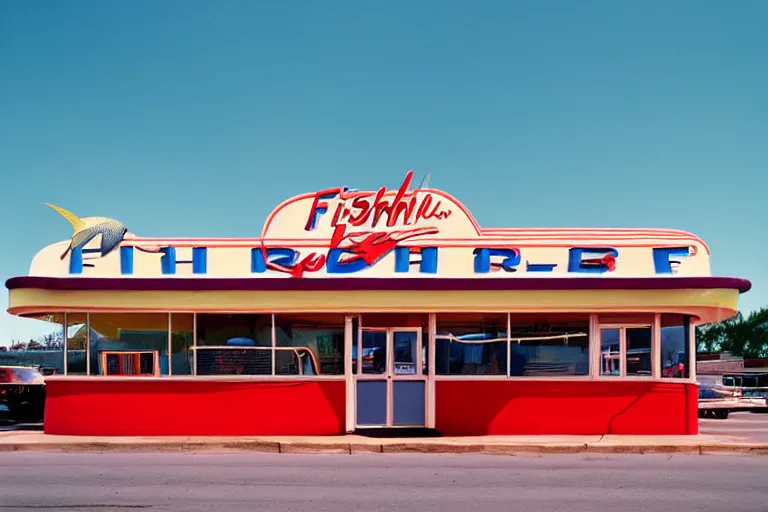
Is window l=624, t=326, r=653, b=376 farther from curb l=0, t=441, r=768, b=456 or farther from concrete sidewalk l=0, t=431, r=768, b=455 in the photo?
curb l=0, t=441, r=768, b=456

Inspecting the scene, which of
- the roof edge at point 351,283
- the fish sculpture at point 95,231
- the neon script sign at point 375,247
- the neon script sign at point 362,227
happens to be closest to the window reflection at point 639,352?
the roof edge at point 351,283

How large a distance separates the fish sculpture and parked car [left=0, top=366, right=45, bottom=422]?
555cm

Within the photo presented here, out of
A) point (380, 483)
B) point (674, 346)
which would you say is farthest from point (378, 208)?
point (380, 483)

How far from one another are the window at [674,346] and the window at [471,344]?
3204mm

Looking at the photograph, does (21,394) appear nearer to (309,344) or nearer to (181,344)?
(181,344)

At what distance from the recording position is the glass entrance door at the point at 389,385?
54.7ft

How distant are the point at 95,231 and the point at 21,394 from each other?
6.50 m

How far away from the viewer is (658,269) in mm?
16484

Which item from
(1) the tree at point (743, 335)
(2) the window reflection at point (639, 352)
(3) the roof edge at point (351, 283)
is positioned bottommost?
(1) the tree at point (743, 335)

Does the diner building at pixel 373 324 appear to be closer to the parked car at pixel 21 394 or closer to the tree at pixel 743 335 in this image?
the parked car at pixel 21 394

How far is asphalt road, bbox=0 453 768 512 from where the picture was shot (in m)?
9.47

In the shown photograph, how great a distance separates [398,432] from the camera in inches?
646

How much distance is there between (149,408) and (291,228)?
450cm

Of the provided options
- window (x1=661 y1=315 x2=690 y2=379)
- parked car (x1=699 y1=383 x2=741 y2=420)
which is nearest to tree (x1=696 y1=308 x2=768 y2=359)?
parked car (x1=699 y1=383 x2=741 y2=420)
